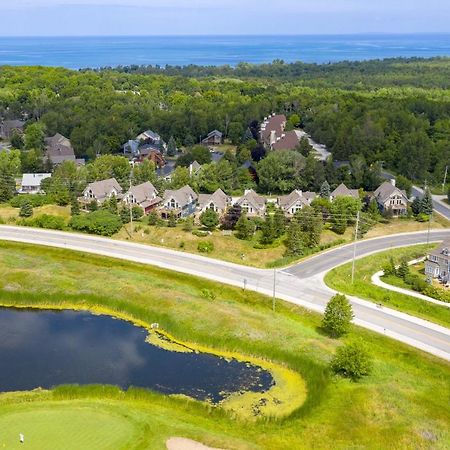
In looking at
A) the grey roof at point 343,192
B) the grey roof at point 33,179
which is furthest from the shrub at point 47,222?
the grey roof at point 343,192

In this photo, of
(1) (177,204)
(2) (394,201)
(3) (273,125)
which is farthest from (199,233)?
(3) (273,125)

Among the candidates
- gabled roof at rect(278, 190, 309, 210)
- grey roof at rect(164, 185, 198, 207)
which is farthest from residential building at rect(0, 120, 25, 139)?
gabled roof at rect(278, 190, 309, 210)

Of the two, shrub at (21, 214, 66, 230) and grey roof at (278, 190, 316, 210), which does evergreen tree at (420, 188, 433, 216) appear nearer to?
grey roof at (278, 190, 316, 210)

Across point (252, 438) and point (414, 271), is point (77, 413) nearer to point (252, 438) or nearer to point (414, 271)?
point (252, 438)

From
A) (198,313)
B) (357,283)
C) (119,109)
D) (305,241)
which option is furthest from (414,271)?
(119,109)

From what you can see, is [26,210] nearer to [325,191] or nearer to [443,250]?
[325,191]

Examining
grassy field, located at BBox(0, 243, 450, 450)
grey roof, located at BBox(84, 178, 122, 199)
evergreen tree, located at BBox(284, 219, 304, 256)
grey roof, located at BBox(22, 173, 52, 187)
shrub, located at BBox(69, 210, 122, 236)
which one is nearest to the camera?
grassy field, located at BBox(0, 243, 450, 450)
